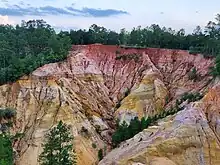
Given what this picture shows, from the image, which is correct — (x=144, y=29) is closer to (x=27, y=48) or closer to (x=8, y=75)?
(x=27, y=48)

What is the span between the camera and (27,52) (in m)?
72.3

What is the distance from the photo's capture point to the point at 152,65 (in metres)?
69.2

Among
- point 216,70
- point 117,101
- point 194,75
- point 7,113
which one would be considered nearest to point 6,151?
point 7,113

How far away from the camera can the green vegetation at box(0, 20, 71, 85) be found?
61469 millimetres

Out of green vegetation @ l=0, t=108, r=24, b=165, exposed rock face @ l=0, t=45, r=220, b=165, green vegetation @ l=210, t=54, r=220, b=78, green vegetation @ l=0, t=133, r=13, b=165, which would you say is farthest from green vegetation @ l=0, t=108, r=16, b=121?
green vegetation @ l=210, t=54, r=220, b=78

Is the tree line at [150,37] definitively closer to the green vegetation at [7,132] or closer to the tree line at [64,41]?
the tree line at [64,41]

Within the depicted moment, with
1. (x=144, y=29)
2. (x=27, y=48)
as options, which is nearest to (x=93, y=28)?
(x=144, y=29)

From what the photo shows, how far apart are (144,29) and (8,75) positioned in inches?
1293

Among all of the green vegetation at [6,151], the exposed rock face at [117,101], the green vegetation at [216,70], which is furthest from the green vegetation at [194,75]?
the green vegetation at [6,151]

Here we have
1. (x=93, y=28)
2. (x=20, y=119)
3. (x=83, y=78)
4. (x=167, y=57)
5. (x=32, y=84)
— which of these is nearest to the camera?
(x=20, y=119)

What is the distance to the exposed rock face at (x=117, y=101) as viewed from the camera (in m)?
41.8

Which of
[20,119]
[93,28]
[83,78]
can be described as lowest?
[20,119]

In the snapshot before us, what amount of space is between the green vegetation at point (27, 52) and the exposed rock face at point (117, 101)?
113 cm

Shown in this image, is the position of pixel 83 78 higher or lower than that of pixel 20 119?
higher
